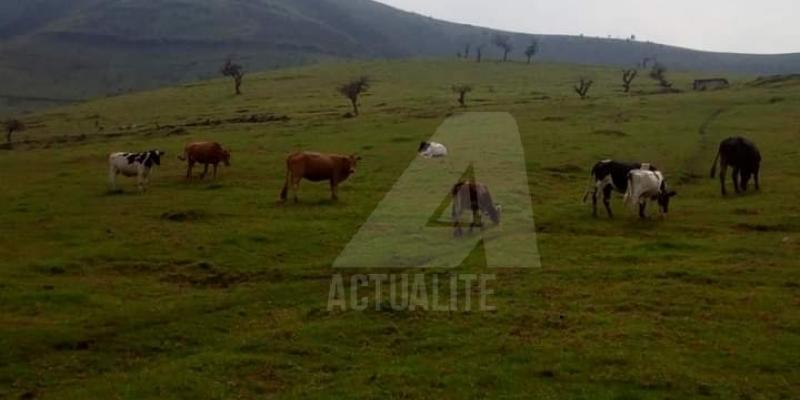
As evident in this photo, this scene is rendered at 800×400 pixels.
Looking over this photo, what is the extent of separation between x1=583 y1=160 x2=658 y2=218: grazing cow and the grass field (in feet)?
2.43

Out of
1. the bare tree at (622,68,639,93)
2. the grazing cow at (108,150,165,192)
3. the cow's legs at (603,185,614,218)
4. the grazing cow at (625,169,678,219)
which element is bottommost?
the grazing cow at (108,150,165,192)

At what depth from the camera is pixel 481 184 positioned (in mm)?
22453

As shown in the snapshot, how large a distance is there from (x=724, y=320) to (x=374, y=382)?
21.6 feet

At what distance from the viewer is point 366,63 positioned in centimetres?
14012

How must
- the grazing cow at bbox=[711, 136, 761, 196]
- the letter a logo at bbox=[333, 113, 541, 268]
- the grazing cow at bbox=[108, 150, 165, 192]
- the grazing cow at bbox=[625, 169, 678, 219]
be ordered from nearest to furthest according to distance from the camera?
1. the letter a logo at bbox=[333, 113, 541, 268]
2. the grazing cow at bbox=[625, 169, 678, 219]
3. the grazing cow at bbox=[711, 136, 761, 196]
4. the grazing cow at bbox=[108, 150, 165, 192]

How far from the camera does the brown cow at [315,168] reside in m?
26.5

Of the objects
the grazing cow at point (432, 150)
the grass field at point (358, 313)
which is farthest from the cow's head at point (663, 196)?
the grazing cow at point (432, 150)

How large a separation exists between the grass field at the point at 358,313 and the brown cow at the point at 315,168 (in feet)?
2.56

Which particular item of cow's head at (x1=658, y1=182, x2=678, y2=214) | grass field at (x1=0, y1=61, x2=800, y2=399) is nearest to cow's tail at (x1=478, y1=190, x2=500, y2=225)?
grass field at (x1=0, y1=61, x2=800, y2=399)

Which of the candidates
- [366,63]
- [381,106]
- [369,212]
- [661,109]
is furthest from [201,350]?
[366,63]

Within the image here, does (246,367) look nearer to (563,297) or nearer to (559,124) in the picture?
(563,297)

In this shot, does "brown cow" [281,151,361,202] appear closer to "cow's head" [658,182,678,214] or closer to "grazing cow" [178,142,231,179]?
"grazing cow" [178,142,231,179]

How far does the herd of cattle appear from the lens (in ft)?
72.6

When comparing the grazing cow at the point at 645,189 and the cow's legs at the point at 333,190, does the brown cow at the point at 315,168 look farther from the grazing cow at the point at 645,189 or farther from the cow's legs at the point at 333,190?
the grazing cow at the point at 645,189
